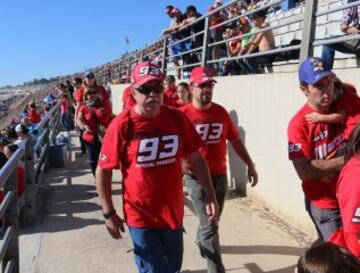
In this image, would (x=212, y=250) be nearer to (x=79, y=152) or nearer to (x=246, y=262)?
(x=246, y=262)

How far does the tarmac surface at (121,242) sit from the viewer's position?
533 cm

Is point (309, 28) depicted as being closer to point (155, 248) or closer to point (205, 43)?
point (155, 248)

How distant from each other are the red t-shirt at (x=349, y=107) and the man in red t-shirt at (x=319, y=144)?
0.06 m

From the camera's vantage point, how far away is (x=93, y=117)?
27.0 ft

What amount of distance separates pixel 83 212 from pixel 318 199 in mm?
4597

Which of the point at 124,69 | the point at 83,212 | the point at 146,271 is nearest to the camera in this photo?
the point at 146,271

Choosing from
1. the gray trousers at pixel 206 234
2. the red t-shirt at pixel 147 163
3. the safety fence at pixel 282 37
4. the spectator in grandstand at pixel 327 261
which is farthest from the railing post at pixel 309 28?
the spectator in grandstand at pixel 327 261

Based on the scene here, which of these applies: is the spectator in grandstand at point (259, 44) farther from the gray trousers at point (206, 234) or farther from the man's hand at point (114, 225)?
the man's hand at point (114, 225)

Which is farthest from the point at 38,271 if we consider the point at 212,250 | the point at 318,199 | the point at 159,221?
the point at 318,199

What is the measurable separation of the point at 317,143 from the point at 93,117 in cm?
527

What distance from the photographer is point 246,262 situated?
17.5 feet

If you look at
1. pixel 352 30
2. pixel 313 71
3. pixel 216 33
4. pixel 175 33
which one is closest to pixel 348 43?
pixel 352 30

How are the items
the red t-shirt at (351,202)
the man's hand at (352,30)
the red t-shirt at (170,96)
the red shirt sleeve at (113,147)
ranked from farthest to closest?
the red t-shirt at (170,96)
the man's hand at (352,30)
the red shirt sleeve at (113,147)
the red t-shirt at (351,202)

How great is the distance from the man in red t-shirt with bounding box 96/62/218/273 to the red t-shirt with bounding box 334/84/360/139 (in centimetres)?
107
